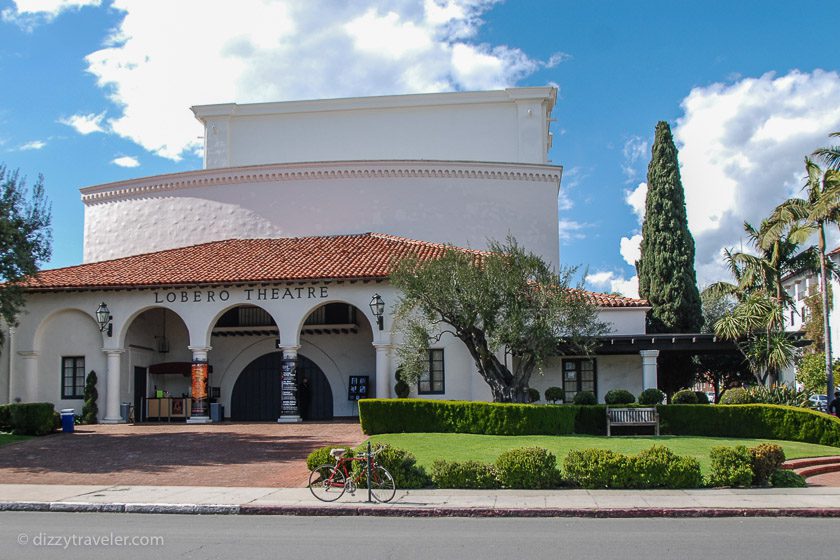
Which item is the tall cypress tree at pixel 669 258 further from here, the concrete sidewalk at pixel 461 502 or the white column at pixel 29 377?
the white column at pixel 29 377

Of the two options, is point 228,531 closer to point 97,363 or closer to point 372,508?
point 372,508

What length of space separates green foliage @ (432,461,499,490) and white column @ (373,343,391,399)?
11500mm

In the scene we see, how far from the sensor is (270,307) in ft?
92.6

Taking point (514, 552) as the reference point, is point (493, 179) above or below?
above

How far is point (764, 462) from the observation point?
50.0 ft

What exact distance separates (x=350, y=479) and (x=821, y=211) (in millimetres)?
21839

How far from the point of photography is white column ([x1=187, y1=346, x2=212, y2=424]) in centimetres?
2842

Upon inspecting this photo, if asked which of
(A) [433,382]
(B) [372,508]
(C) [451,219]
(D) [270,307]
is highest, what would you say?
(C) [451,219]

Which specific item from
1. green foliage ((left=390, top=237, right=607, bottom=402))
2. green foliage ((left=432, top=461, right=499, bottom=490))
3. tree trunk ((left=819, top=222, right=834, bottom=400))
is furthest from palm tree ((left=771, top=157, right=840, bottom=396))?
green foliage ((left=432, top=461, right=499, bottom=490))

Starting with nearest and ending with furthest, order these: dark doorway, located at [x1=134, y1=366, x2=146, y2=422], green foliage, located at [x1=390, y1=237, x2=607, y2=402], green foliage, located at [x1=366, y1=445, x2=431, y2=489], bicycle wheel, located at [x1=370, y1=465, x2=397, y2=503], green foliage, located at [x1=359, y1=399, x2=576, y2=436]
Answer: bicycle wheel, located at [x1=370, y1=465, x2=397, y2=503] → green foliage, located at [x1=366, y1=445, x2=431, y2=489] → green foliage, located at [x1=359, y1=399, x2=576, y2=436] → green foliage, located at [x1=390, y1=237, x2=607, y2=402] → dark doorway, located at [x1=134, y1=366, x2=146, y2=422]

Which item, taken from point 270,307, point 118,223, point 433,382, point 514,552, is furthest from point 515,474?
point 118,223

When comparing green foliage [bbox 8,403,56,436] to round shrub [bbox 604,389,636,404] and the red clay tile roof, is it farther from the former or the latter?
round shrub [bbox 604,389,636,404]

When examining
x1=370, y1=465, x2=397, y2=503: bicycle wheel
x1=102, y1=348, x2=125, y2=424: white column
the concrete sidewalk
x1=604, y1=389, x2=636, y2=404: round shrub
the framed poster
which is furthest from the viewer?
the framed poster

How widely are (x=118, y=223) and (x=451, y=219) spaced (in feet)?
50.9
